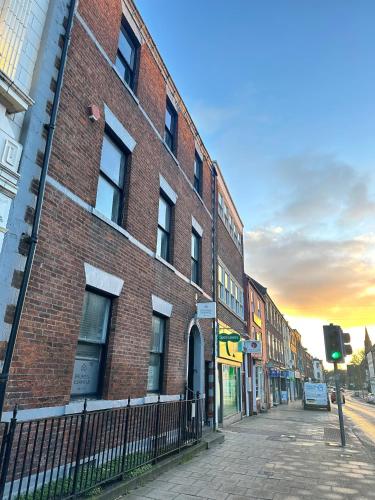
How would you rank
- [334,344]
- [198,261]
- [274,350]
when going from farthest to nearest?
[274,350] → [198,261] → [334,344]

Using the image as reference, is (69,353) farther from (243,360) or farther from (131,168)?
(243,360)

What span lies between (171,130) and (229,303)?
31.0 feet

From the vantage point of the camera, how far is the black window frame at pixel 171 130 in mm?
11446

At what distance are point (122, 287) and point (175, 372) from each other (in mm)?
3604

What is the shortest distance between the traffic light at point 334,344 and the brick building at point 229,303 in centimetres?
439

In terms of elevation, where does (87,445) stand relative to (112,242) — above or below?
below

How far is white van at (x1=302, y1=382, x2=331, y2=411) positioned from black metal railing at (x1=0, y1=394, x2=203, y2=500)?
76.9 feet

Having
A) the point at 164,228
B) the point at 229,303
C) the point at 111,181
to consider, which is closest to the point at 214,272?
the point at 229,303

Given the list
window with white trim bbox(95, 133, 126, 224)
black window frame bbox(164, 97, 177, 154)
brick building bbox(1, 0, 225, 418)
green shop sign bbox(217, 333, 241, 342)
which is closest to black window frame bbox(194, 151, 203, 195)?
brick building bbox(1, 0, 225, 418)

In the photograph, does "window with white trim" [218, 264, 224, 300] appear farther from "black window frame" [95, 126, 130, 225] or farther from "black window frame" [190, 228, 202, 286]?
"black window frame" [95, 126, 130, 225]

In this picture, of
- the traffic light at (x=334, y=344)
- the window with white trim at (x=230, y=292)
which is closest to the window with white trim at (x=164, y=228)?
the traffic light at (x=334, y=344)

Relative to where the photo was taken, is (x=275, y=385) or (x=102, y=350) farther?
(x=275, y=385)

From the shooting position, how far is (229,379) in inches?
646

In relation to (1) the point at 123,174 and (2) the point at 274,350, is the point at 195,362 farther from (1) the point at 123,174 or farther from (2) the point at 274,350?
(2) the point at 274,350
